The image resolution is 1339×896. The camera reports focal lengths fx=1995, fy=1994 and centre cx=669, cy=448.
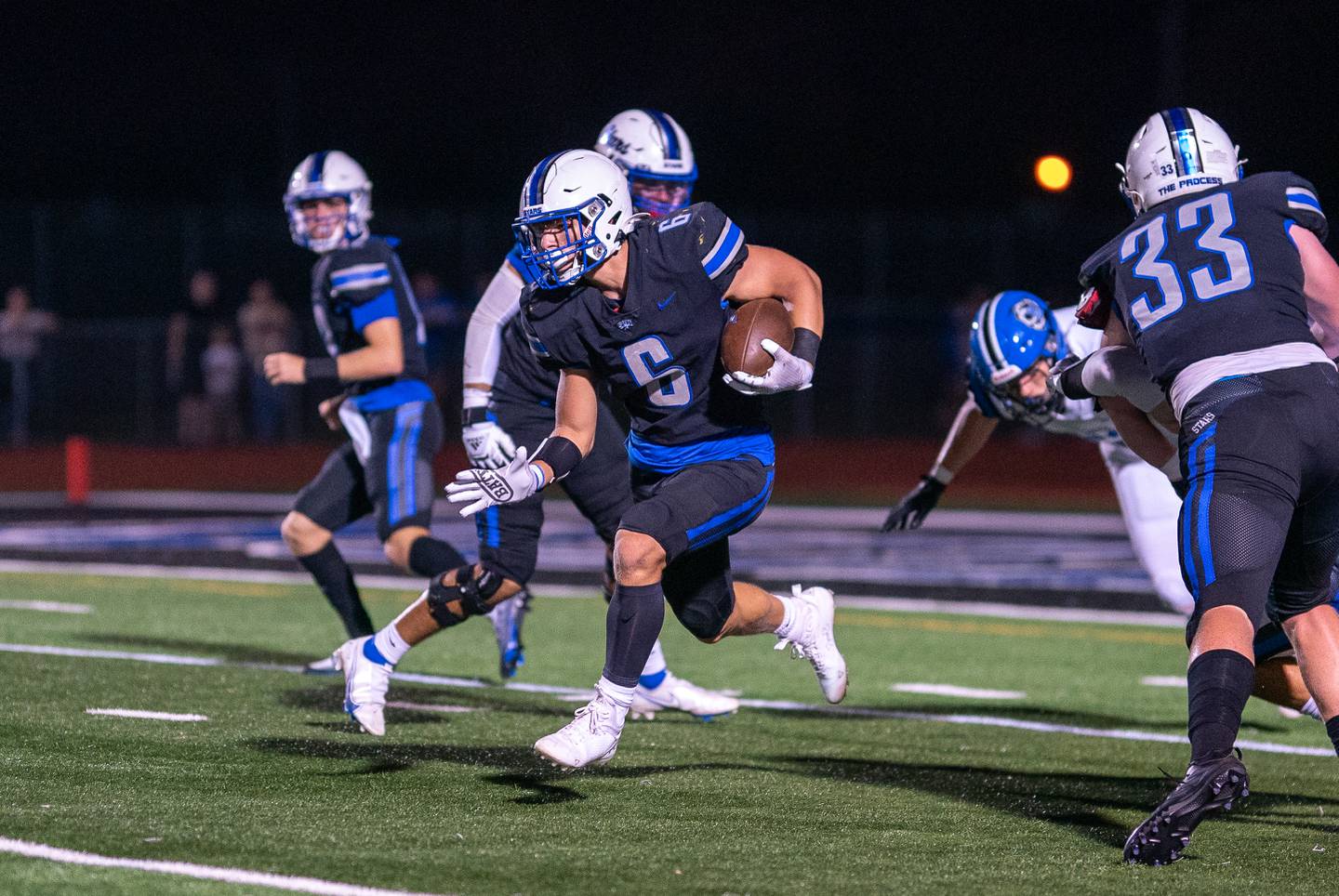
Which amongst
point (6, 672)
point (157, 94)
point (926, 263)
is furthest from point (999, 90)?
point (6, 672)

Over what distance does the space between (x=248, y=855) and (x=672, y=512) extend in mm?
1508

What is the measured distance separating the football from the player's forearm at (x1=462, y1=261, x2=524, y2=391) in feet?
4.75

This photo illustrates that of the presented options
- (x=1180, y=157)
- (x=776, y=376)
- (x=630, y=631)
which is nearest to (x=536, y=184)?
(x=776, y=376)

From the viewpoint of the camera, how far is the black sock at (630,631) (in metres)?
5.27

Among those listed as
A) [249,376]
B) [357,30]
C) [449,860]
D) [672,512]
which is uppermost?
[357,30]

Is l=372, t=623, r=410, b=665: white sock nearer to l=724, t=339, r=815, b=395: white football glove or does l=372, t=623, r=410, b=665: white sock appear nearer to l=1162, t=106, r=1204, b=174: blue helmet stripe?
l=724, t=339, r=815, b=395: white football glove

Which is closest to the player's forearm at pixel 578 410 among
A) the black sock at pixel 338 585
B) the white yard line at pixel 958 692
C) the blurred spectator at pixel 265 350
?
the black sock at pixel 338 585

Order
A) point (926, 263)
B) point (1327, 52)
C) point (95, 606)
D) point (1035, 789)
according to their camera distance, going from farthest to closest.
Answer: point (1327, 52) < point (926, 263) < point (95, 606) < point (1035, 789)

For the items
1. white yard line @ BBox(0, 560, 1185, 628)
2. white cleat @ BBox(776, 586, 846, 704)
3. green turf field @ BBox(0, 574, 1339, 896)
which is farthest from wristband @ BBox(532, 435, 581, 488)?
white yard line @ BBox(0, 560, 1185, 628)

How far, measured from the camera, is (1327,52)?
30.2 metres

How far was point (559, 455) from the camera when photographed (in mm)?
5441

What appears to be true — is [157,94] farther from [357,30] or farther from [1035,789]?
[1035,789]

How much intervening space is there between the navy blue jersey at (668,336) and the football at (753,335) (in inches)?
3.1

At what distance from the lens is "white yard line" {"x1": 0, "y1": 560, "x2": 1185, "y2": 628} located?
34.1 feet
